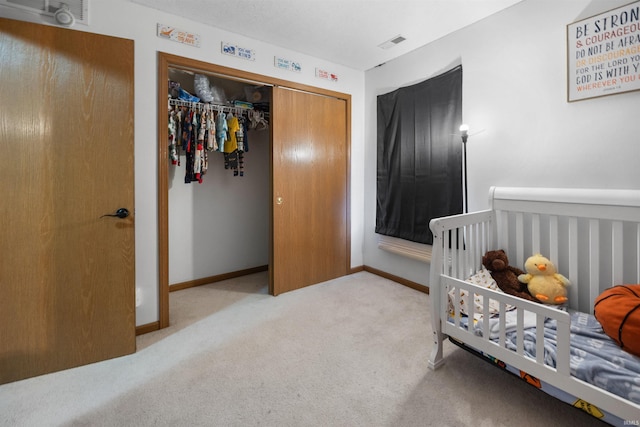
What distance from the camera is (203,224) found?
321 cm

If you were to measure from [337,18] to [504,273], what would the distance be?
219 cm

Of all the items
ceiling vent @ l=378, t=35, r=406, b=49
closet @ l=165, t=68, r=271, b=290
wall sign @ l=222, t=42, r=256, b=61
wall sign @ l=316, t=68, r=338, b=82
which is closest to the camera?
wall sign @ l=222, t=42, r=256, b=61

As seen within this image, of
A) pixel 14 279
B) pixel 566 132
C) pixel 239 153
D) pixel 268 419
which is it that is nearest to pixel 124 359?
pixel 14 279

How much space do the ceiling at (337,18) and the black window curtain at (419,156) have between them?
1.35 feet

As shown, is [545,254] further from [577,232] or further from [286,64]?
[286,64]

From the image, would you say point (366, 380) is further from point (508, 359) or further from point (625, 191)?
point (625, 191)

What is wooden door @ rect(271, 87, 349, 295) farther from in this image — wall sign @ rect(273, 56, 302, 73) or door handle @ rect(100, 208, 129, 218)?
door handle @ rect(100, 208, 129, 218)

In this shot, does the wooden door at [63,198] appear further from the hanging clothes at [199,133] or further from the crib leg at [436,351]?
the crib leg at [436,351]

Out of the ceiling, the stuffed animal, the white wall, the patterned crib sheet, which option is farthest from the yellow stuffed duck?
the white wall

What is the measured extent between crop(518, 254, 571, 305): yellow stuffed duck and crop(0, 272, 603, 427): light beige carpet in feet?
1.74

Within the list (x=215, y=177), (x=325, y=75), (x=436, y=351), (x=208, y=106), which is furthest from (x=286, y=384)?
(x=325, y=75)

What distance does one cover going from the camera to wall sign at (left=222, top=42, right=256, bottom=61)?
244 cm

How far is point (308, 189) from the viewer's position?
304 centimetres

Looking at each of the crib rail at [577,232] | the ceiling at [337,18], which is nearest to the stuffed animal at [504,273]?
the crib rail at [577,232]
